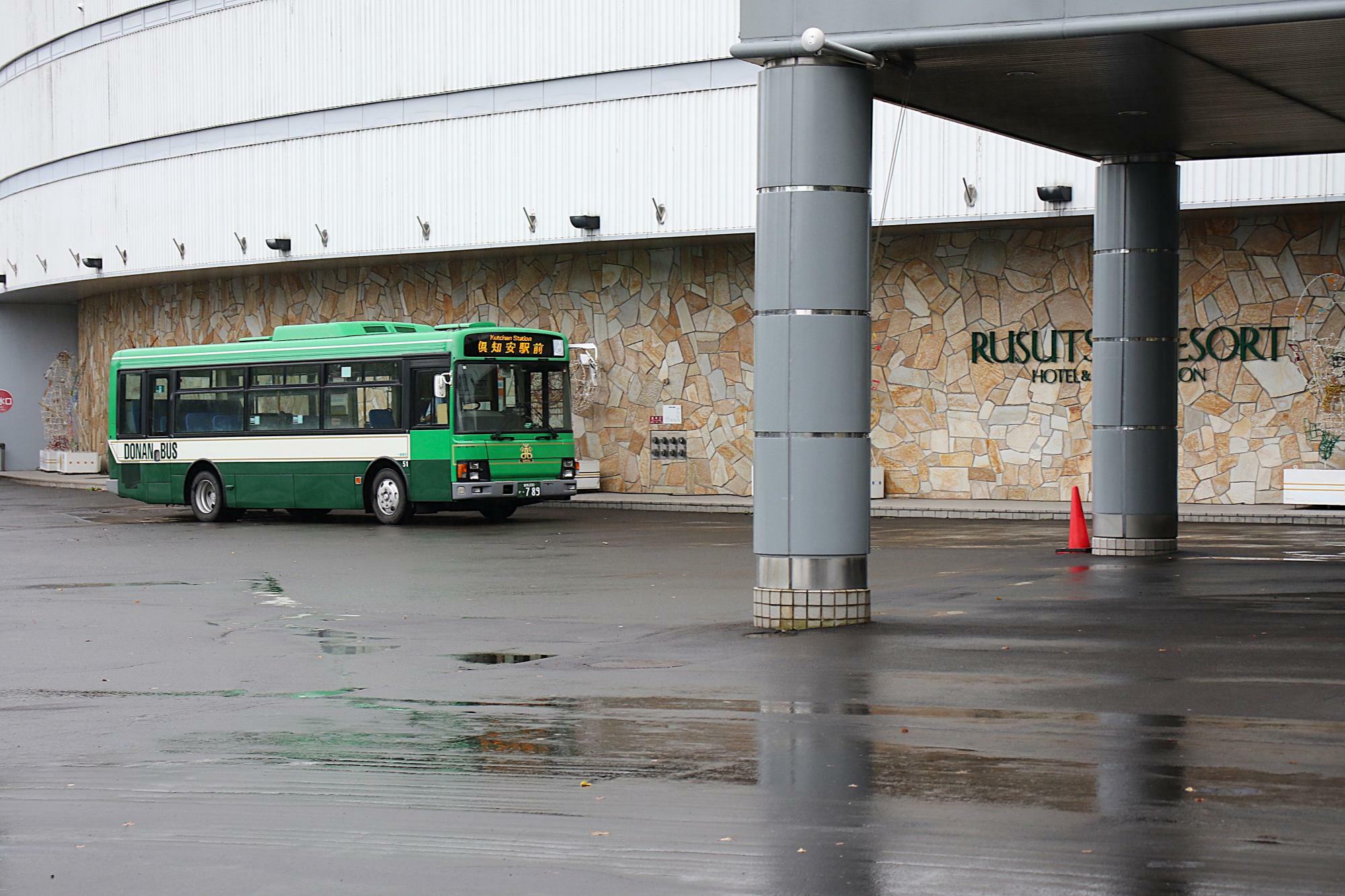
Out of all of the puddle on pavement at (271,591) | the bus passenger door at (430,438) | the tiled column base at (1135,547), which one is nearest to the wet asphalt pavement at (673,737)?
the puddle on pavement at (271,591)

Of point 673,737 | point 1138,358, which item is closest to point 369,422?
point 1138,358

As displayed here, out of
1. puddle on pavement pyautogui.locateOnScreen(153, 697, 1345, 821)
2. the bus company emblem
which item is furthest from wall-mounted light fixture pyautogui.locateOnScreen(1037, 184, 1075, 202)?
puddle on pavement pyautogui.locateOnScreen(153, 697, 1345, 821)

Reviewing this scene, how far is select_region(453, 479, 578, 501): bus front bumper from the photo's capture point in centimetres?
2680

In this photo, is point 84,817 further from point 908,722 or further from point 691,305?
point 691,305

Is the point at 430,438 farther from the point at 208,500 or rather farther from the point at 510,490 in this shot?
the point at 208,500

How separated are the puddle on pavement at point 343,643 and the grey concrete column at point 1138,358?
950 cm

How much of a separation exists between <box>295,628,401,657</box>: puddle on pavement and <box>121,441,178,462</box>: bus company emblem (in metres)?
18.0

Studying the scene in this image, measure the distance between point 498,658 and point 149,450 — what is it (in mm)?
20906

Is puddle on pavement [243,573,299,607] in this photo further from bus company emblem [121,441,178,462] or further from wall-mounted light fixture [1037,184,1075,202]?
wall-mounted light fixture [1037,184,1075,202]

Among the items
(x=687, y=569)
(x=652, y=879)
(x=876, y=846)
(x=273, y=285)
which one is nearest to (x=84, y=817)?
(x=652, y=879)

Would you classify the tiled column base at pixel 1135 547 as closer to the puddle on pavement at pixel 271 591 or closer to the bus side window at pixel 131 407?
the puddle on pavement at pixel 271 591

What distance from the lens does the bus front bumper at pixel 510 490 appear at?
87.9ft

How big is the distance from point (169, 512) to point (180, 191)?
10.4 metres

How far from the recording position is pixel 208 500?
30469 millimetres
